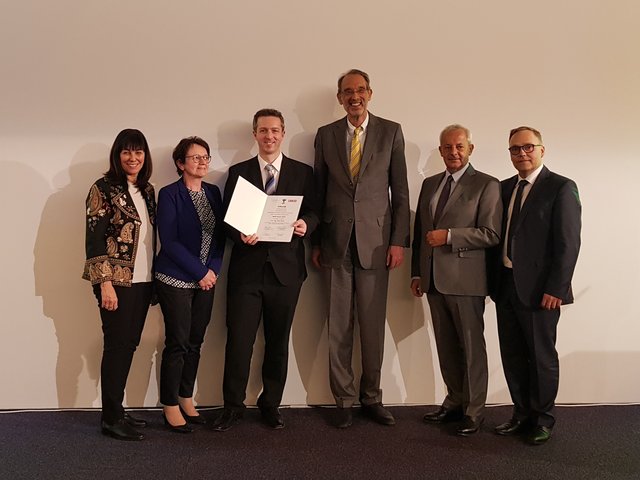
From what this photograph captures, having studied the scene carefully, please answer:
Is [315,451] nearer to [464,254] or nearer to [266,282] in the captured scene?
[266,282]

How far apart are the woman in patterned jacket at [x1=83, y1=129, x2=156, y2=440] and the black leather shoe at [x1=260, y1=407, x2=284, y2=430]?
652mm

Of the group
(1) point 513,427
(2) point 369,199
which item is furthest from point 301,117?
(1) point 513,427

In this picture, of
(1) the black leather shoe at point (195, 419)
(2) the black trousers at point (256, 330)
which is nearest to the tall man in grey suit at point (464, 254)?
(2) the black trousers at point (256, 330)

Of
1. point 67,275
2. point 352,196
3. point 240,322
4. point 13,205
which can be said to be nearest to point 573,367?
point 352,196

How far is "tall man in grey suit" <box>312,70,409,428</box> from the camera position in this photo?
111 inches

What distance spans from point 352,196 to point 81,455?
1891mm

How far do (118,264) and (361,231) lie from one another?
4.26ft

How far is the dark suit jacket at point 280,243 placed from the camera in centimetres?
274

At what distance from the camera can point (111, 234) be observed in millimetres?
2604

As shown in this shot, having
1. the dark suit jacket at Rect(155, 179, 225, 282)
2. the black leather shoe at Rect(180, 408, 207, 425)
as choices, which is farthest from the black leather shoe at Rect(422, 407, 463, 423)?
the dark suit jacket at Rect(155, 179, 225, 282)

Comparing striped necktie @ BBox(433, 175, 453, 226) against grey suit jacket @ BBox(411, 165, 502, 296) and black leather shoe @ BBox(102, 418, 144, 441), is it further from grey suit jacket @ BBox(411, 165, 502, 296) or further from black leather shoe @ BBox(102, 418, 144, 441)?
black leather shoe @ BBox(102, 418, 144, 441)

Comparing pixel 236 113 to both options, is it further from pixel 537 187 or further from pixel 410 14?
pixel 537 187

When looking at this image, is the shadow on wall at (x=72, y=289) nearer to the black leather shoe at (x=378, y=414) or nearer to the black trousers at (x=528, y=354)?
the black leather shoe at (x=378, y=414)

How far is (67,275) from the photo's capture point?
3.06m
